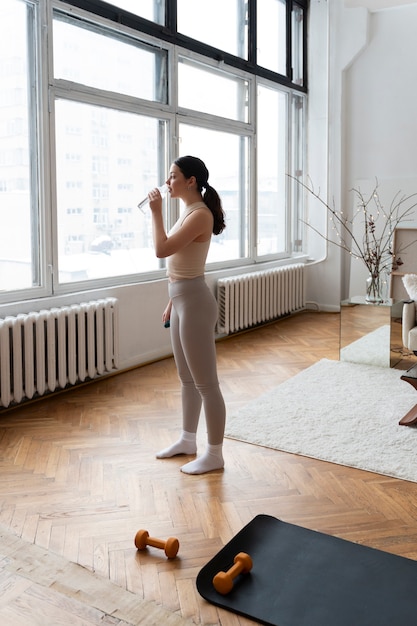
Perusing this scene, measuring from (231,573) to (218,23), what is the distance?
5.71 metres

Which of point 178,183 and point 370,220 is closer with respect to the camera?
point 178,183

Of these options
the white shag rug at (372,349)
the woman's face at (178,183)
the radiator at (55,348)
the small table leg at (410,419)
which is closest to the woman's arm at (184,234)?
the woman's face at (178,183)

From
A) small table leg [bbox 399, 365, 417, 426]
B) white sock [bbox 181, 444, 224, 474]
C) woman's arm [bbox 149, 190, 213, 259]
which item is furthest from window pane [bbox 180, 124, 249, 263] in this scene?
white sock [bbox 181, 444, 224, 474]

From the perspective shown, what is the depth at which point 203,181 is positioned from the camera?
3248 mm

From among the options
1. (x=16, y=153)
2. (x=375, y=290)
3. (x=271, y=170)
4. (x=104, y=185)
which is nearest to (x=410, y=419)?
(x=375, y=290)

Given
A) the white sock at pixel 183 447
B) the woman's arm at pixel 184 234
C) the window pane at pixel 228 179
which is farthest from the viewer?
the window pane at pixel 228 179

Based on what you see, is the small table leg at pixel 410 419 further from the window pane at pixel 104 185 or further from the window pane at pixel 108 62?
the window pane at pixel 108 62

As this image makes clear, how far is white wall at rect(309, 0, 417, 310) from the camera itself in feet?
25.2

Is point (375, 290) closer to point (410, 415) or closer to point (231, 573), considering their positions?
point (410, 415)

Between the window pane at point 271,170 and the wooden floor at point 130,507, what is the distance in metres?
3.66

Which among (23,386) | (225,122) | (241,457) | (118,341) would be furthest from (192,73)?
(241,457)

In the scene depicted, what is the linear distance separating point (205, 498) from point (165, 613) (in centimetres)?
90

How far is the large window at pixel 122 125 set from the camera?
450 centimetres

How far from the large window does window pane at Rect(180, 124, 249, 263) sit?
0.02 m
